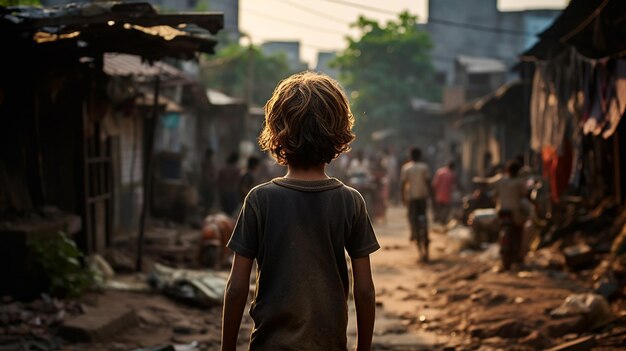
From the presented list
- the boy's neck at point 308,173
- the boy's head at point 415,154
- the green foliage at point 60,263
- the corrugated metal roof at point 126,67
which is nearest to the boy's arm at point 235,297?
the boy's neck at point 308,173

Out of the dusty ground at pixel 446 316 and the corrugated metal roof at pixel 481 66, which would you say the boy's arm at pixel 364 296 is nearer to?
the dusty ground at pixel 446 316

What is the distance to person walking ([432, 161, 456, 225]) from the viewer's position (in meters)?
20.5

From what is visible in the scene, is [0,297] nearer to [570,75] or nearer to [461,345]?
[461,345]

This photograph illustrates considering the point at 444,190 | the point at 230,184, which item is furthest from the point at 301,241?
the point at 444,190

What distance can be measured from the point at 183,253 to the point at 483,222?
5404 mm

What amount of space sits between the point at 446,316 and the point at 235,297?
6.60 metres

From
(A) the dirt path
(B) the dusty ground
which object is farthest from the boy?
(A) the dirt path

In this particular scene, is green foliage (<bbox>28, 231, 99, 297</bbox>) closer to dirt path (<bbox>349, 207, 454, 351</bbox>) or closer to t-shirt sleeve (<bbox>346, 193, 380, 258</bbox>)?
dirt path (<bbox>349, 207, 454, 351</bbox>)

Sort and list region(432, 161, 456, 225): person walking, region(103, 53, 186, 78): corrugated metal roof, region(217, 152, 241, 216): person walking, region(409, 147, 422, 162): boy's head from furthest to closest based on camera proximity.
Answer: region(432, 161, 456, 225): person walking
region(217, 152, 241, 216): person walking
region(409, 147, 422, 162): boy's head
region(103, 53, 186, 78): corrugated metal roof

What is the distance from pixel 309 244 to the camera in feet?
10.9

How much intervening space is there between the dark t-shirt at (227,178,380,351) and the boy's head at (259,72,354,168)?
121 mm

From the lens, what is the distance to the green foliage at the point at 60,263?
348 inches

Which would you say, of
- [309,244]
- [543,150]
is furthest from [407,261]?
[309,244]

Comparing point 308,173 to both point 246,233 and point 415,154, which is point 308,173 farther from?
point 415,154
